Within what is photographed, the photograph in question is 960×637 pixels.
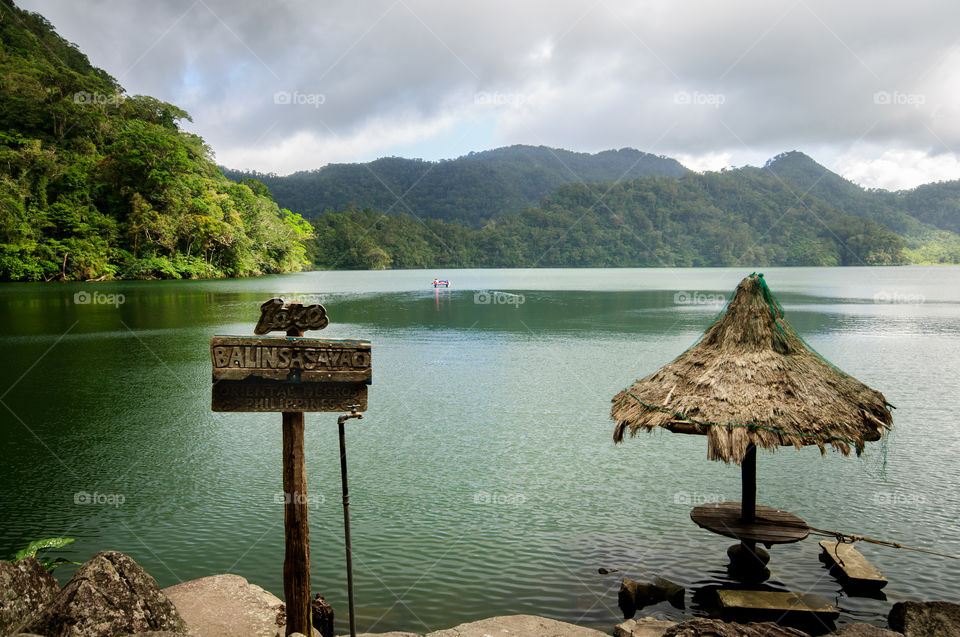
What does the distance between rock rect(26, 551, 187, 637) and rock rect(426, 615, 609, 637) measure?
7.22ft

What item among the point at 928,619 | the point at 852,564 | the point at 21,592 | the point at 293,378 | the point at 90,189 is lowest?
the point at 852,564

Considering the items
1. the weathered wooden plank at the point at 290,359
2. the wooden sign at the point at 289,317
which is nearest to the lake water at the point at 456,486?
the weathered wooden plank at the point at 290,359

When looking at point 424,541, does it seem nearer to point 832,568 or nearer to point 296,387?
point 296,387

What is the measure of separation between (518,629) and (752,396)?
10.3ft

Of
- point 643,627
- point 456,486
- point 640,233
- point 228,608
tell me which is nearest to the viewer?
point 643,627

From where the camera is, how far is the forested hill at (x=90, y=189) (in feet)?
170

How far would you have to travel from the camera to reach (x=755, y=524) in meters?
6.72

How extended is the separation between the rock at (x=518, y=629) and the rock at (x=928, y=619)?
2.48 m

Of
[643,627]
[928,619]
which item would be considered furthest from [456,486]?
[928,619]

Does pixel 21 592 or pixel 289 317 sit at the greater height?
pixel 289 317

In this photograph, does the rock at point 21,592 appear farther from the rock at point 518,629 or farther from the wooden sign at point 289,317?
the rock at point 518,629

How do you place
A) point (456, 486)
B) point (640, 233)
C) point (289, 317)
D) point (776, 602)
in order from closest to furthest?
point (289, 317)
point (776, 602)
point (456, 486)
point (640, 233)

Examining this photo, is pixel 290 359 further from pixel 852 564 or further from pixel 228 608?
pixel 852 564

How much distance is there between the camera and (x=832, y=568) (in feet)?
22.2
